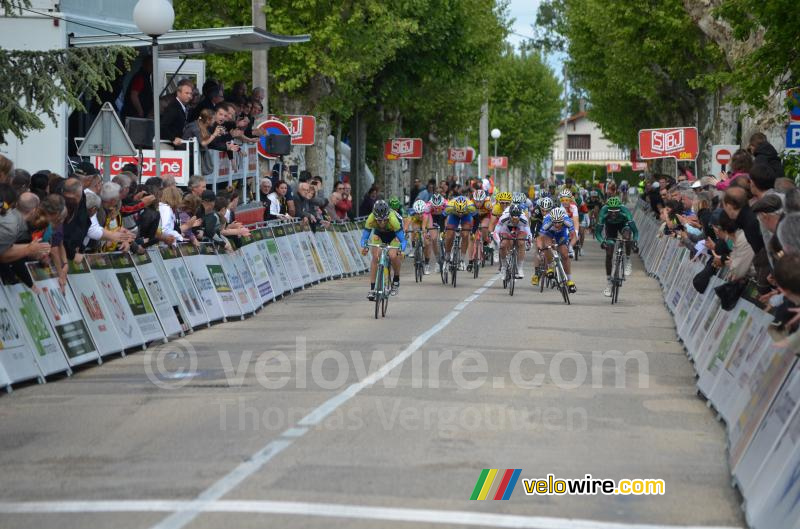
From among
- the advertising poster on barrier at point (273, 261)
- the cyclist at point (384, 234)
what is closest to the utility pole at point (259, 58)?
the advertising poster on barrier at point (273, 261)

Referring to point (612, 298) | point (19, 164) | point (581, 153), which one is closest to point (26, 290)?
point (19, 164)

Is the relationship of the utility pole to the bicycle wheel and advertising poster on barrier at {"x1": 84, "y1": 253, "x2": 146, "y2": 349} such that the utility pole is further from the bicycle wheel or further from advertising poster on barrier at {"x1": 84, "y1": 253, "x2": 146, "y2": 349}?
advertising poster on barrier at {"x1": 84, "y1": 253, "x2": 146, "y2": 349}

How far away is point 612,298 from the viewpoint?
24.3 metres

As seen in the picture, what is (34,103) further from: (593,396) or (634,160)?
(634,160)

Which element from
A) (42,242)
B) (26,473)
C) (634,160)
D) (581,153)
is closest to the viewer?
A: (26,473)

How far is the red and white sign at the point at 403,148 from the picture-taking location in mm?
53750

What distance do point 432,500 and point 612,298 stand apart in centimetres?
1658

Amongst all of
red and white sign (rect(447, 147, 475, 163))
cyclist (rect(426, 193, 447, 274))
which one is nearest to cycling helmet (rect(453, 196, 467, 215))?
cyclist (rect(426, 193, 447, 274))

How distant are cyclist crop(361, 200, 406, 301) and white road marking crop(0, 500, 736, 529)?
13.6m

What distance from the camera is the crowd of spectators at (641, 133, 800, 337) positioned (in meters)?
9.13

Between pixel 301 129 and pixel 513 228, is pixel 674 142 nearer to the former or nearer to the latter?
pixel 301 129

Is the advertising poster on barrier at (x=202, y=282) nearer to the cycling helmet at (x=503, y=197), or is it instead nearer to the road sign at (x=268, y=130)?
the road sign at (x=268, y=130)

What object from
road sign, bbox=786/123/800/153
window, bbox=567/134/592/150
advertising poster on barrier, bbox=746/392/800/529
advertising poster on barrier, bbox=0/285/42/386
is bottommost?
window, bbox=567/134/592/150

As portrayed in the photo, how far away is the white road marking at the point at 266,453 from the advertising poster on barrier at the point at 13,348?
9.99 feet
